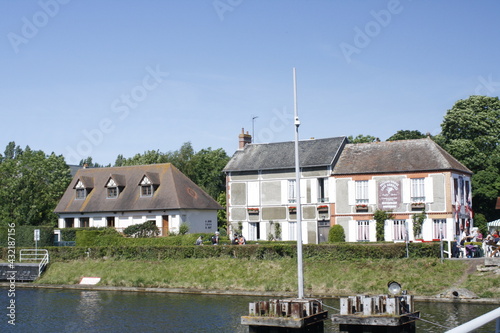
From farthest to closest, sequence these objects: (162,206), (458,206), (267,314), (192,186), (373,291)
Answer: (192,186) < (162,206) < (458,206) < (373,291) < (267,314)

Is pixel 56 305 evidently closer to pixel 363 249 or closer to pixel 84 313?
pixel 84 313

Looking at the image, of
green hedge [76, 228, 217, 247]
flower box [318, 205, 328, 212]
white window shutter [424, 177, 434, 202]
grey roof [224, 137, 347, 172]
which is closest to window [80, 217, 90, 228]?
green hedge [76, 228, 217, 247]

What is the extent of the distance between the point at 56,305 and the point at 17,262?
52.6 ft

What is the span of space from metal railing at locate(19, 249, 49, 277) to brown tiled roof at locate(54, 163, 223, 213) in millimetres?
9878

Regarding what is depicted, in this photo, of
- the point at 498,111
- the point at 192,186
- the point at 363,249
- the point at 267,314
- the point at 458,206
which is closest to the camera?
the point at 267,314

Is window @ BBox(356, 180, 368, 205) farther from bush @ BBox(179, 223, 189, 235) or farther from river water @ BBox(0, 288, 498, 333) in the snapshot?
river water @ BBox(0, 288, 498, 333)

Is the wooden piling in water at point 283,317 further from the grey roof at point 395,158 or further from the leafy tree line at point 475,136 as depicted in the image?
the leafy tree line at point 475,136

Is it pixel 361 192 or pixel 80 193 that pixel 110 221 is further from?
pixel 361 192

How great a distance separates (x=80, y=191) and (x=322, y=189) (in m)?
26.1

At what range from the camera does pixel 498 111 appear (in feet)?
204

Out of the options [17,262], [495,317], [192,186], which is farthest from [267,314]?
[192,186]

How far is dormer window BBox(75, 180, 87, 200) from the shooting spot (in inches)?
2337

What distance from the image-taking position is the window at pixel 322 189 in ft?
159

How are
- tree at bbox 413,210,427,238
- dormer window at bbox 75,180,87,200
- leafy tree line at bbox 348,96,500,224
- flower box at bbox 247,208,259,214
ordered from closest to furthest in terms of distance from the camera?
tree at bbox 413,210,427,238 < flower box at bbox 247,208,259,214 < leafy tree line at bbox 348,96,500,224 < dormer window at bbox 75,180,87,200
